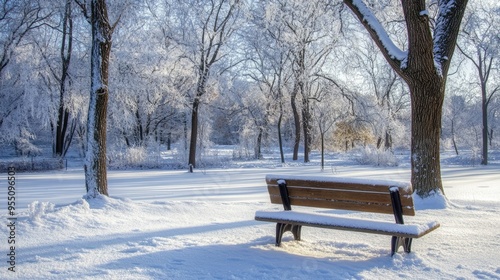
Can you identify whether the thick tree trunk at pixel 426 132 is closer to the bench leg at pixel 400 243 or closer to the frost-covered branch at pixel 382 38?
the frost-covered branch at pixel 382 38

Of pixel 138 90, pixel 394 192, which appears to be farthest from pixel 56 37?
pixel 394 192

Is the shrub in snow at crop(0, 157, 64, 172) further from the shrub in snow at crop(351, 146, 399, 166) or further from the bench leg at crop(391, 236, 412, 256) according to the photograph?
the bench leg at crop(391, 236, 412, 256)

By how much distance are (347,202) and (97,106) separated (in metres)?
4.67

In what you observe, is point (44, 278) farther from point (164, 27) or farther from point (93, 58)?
point (164, 27)

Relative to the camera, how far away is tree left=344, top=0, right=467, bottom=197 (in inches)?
295

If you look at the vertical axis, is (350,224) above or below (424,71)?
below

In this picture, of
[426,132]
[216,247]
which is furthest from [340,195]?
[426,132]

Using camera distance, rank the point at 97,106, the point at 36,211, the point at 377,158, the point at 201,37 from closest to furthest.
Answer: the point at 36,211 < the point at 97,106 < the point at 201,37 < the point at 377,158

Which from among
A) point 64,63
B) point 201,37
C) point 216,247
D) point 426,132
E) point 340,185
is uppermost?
point 201,37

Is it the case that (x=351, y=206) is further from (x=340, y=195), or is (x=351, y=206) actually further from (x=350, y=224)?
(x=350, y=224)

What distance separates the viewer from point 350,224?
458 cm

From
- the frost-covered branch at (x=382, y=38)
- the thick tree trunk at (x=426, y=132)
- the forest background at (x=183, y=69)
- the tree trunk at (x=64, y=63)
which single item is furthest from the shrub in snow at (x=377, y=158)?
the tree trunk at (x=64, y=63)

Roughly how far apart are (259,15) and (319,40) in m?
4.16

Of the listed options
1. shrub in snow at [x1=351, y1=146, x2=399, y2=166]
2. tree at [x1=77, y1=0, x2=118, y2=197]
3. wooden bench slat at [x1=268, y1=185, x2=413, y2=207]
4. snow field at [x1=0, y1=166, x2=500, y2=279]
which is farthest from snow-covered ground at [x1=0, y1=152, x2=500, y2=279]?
shrub in snow at [x1=351, y1=146, x2=399, y2=166]
